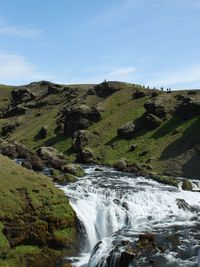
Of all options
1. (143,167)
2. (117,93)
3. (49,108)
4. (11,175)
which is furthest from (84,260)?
(49,108)

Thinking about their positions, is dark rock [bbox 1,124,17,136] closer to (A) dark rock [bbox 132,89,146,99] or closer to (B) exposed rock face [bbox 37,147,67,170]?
(A) dark rock [bbox 132,89,146,99]

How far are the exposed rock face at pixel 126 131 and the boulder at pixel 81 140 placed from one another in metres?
7.88

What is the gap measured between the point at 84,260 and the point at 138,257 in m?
5.87

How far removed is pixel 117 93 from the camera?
136000 millimetres

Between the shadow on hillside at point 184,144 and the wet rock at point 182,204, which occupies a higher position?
the shadow on hillside at point 184,144

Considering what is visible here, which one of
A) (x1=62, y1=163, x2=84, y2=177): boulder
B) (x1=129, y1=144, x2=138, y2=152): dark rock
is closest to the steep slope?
(x1=62, y1=163, x2=84, y2=177): boulder

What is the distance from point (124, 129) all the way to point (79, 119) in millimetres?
20214

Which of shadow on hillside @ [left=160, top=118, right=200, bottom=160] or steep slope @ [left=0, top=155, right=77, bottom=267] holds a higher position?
shadow on hillside @ [left=160, top=118, right=200, bottom=160]

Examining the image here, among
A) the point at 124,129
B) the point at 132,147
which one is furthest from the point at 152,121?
the point at 132,147

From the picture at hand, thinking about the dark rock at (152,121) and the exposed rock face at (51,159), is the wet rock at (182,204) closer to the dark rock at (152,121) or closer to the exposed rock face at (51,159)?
the exposed rock face at (51,159)

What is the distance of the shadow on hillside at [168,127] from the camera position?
96794 millimetres

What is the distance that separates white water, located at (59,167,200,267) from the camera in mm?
40219

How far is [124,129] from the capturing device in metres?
103

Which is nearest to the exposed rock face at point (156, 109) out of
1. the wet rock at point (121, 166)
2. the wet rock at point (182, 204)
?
the wet rock at point (121, 166)
